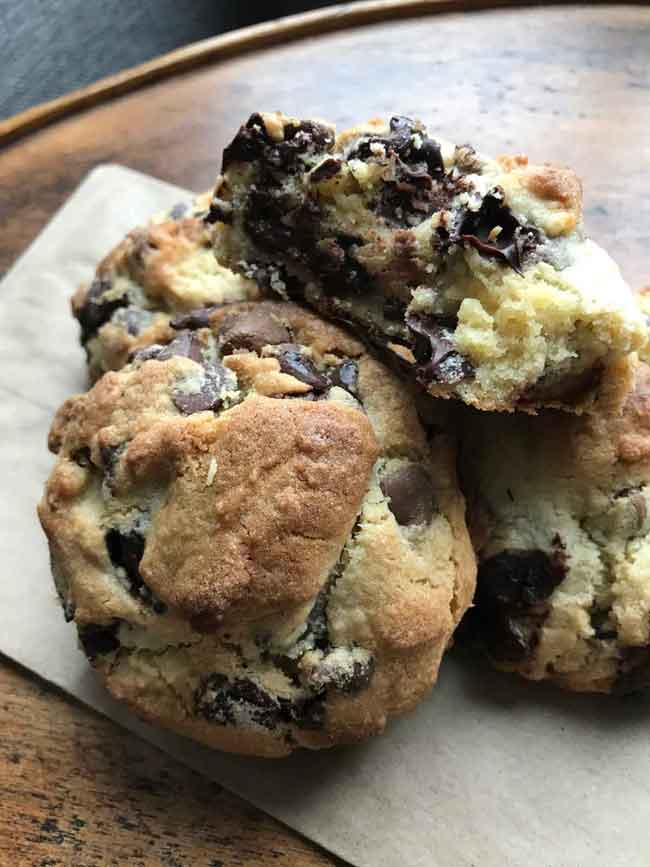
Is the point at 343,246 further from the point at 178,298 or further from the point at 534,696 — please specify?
the point at 534,696

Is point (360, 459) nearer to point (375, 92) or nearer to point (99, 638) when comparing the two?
point (99, 638)

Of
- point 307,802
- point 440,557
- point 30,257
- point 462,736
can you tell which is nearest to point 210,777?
point 307,802

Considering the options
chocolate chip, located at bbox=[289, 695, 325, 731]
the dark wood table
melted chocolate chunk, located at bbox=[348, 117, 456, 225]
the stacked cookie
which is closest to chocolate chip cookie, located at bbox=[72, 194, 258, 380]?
the stacked cookie

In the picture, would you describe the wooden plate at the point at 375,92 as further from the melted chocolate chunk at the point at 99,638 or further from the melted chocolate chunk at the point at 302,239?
the melted chocolate chunk at the point at 99,638

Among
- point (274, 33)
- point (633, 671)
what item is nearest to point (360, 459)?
point (633, 671)

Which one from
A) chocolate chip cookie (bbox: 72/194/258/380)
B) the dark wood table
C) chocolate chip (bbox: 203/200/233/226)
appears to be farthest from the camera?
the dark wood table

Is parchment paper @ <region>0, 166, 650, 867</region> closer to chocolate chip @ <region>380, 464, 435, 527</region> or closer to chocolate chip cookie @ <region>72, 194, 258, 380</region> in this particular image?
chocolate chip @ <region>380, 464, 435, 527</region>

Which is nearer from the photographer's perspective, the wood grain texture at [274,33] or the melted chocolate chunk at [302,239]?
the melted chocolate chunk at [302,239]

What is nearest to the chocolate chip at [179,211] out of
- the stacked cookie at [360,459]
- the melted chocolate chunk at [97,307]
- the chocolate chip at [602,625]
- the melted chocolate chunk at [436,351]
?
the melted chocolate chunk at [97,307]
